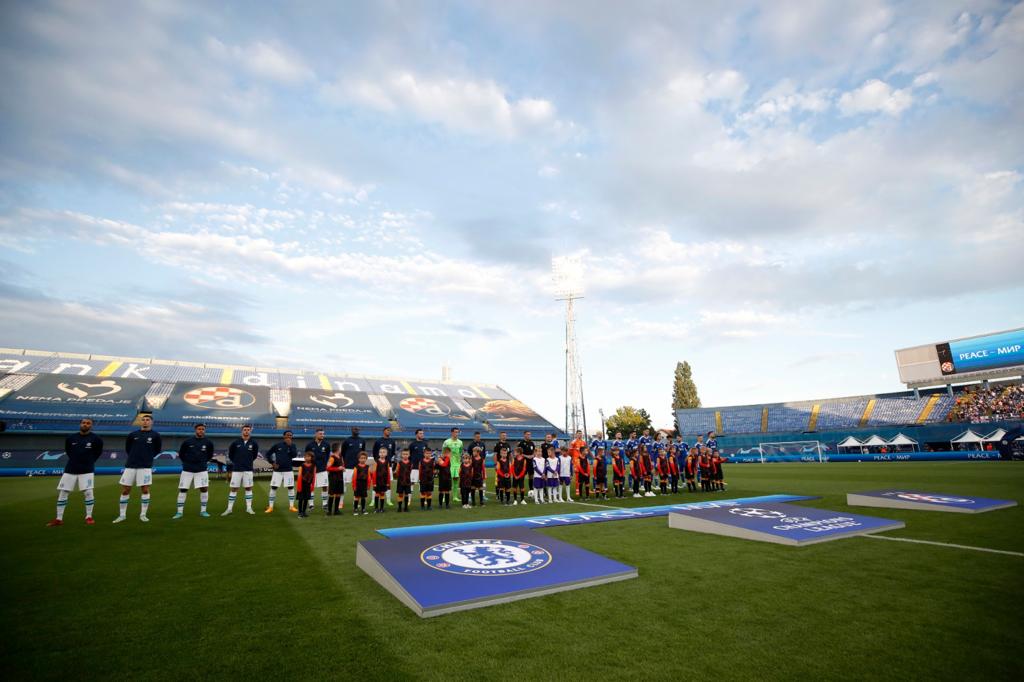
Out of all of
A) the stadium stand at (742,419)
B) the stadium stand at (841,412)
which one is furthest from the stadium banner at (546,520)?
the stadium stand at (742,419)

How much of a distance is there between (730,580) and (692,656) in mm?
2137

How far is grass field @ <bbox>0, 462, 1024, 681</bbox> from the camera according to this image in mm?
3168

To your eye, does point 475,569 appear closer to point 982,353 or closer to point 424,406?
point 424,406

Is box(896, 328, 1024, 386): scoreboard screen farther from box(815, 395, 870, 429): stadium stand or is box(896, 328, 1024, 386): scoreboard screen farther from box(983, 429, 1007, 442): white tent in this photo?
box(983, 429, 1007, 442): white tent

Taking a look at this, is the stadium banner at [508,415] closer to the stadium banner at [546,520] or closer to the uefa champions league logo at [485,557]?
the stadium banner at [546,520]

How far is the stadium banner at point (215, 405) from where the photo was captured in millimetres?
35491

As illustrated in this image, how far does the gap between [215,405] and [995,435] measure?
2216 inches

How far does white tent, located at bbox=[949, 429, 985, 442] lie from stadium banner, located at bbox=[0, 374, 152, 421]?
192 ft

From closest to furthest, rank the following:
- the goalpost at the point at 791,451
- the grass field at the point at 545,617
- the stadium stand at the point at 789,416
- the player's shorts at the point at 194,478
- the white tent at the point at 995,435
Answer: the grass field at the point at 545,617 → the player's shorts at the point at 194,478 → the white tent at the point at 995,435 → the goalpost at the point at 791,451 → the stadium stand at the point at 789,416

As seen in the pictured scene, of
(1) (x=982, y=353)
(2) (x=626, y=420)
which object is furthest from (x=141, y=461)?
(2) (x=626, y=420)

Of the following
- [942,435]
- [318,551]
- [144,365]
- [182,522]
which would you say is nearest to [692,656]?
[318,551]

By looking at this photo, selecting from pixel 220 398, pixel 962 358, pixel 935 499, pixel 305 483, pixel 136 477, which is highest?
pixel 962 358

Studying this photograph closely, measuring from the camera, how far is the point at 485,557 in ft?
18.0

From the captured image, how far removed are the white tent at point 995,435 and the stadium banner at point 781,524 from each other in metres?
33.4
